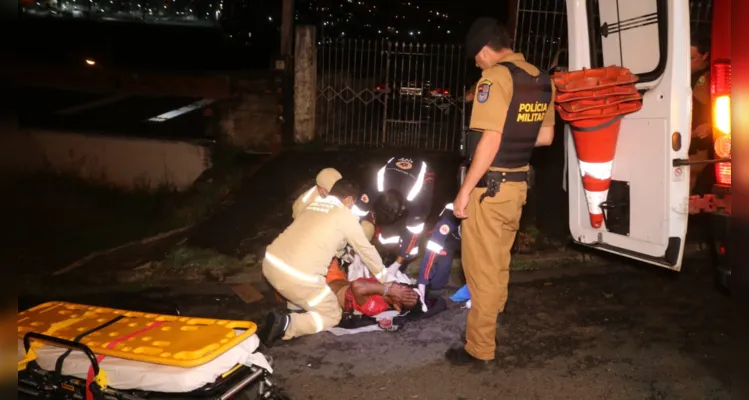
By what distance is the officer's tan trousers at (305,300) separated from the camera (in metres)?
4.23

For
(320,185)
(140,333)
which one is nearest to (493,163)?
(320,185)

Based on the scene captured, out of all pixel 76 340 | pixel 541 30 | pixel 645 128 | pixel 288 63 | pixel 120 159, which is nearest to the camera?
pixel 76 340

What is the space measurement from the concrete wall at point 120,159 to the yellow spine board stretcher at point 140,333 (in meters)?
5.03

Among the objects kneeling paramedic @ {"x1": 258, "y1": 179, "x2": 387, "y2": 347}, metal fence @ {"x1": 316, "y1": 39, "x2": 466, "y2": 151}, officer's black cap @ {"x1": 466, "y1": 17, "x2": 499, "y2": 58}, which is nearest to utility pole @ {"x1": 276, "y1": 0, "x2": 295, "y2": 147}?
metal fence @ {"x1": 316, "y1": 39, "x2": 466, "y2": 151}

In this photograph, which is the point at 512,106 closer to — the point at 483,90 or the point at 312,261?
A: the point at 483,90

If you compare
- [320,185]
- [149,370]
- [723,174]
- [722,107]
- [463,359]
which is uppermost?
[722,107]

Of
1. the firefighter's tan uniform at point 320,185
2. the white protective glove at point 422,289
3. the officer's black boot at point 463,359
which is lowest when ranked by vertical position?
the officer's black boot at point 463,359

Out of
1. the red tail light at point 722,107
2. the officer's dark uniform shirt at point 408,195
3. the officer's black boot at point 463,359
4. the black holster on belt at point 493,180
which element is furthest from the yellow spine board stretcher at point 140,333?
the red tail light at point 722,107

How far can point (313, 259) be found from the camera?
13.8 ft

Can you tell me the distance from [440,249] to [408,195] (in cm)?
50

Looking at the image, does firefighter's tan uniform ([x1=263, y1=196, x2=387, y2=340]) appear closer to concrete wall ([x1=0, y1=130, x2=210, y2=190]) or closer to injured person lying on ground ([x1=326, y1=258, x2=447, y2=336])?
injured person lying on ground ([x1=326, y1=258, x2=447, y2=336])

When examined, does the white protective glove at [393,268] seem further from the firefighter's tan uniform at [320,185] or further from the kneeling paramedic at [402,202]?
the firefighter's tan uniform at [320,185]

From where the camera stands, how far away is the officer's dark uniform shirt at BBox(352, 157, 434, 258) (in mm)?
4969

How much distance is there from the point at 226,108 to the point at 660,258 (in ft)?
20.2
